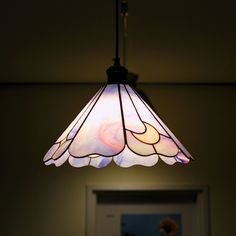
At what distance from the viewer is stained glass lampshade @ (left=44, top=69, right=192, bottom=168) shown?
88 cm

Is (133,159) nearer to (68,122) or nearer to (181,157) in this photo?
(181,157)

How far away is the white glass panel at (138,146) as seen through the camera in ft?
2.88

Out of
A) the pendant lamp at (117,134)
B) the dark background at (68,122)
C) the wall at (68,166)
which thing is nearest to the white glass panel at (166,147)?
the pendant lamp at (117,134)

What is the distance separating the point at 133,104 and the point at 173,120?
182cm

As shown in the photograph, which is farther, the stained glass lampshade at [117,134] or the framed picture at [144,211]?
the framed picture at [144,211]
